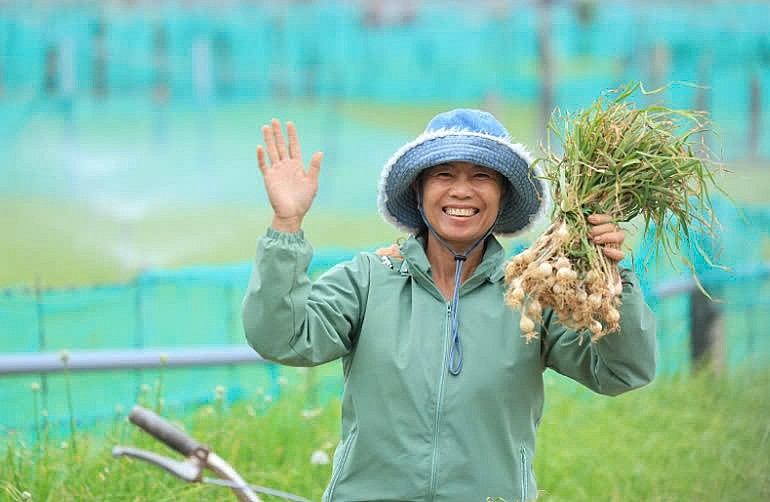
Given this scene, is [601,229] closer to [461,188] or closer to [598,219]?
[598,219]

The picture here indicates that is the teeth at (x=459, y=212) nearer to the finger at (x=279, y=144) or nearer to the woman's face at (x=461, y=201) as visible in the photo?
the woman's face at (x=461, y=201)

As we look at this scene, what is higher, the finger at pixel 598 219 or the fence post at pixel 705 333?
the finger at pixel 598 219

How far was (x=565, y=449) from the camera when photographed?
4.88 metres

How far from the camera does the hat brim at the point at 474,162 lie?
280cm

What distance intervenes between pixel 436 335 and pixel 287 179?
0.57m

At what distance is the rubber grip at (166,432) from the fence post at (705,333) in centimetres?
493

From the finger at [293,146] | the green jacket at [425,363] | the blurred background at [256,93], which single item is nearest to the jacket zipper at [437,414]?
the green jacket at [425,363]

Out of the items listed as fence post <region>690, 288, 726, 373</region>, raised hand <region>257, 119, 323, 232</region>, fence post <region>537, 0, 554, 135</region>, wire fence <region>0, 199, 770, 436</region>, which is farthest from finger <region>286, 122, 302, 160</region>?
fence post <region>537, 0, 554, 135</region>

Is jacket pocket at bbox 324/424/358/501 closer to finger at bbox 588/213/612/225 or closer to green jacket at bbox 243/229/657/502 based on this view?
green jacket at bbox 243/229/657/502

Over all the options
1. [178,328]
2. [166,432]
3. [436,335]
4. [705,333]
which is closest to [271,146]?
[436,335]

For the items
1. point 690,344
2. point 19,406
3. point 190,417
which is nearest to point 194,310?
point 19,406

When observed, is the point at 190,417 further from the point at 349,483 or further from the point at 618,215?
the point at 618,215

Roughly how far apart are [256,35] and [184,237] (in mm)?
2773

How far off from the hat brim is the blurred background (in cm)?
811
